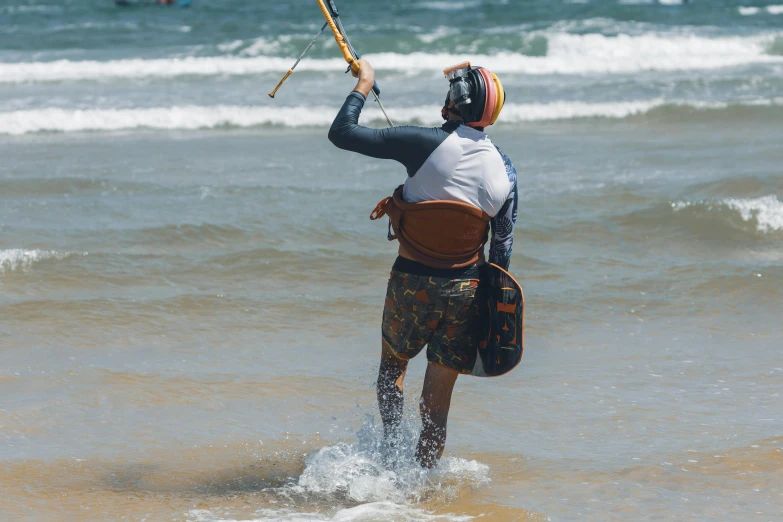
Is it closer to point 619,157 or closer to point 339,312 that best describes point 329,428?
point 339,312

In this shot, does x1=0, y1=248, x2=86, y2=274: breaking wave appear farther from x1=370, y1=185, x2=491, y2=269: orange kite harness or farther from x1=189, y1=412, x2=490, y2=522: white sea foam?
x1=370, y1=185, x2=491, y2=269: orange kite harness

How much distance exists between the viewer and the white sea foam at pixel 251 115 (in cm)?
1440

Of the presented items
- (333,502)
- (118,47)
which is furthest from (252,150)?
(118,47)

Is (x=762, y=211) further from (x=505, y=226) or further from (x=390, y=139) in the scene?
(x=390, y=139)

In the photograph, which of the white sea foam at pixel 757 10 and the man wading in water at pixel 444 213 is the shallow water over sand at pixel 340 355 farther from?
the white sea foam at pixel 757 10

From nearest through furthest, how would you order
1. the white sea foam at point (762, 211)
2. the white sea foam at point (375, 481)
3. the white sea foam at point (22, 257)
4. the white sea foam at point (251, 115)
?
the white sea foam at point (375, 481) → the white sea foam at point (22, 257) → the white sea foam at point (762, 211) → the white sea foam at point (251, 115)

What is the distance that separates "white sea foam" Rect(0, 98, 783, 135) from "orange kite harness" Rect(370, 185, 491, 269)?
11.1 m

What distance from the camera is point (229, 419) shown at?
4.69 meters

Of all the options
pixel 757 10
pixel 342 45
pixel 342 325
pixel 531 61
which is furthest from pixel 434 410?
pixel 757 10

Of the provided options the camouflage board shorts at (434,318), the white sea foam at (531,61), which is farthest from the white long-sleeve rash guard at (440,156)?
the white sea foam at (531,61)

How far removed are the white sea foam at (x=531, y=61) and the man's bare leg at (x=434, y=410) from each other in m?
18.1

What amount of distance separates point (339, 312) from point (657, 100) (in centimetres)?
1079

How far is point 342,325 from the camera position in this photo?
6090mm

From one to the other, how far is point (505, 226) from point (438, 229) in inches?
10.2
